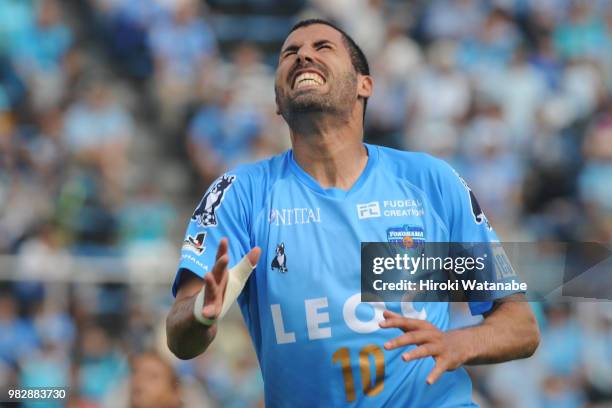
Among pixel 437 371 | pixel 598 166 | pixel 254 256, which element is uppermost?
pixel 598 166

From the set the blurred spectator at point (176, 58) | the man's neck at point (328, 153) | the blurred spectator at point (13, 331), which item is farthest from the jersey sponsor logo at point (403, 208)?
the blurred spectator at point (176, 58)

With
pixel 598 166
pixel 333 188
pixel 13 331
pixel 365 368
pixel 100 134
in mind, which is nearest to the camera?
pixel 365 368

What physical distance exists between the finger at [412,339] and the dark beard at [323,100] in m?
1.47

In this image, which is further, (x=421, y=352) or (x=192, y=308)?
(x=192, y=308)

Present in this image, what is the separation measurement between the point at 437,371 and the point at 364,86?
1.95 metres

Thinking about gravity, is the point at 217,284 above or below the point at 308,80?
below

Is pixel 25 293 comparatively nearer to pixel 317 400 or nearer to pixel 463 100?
pixel 463 100

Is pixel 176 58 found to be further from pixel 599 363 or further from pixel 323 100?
pixel 323 100

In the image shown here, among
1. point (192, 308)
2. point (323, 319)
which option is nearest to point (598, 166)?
point (323, 319)

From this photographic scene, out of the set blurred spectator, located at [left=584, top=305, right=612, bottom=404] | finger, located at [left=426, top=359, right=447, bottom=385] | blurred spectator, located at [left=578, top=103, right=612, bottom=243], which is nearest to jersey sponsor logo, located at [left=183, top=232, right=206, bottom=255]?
finger, located at [left=426, top=359, right=447, bottom=385]

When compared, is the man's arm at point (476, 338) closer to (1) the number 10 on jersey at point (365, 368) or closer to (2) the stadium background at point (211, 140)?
(1) the number 10 on jersey at point (365, 368)

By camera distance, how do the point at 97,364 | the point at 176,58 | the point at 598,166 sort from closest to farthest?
the point at 97,364 → the point at 598,166 → the point at 176,58

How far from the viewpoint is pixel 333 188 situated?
233 inches

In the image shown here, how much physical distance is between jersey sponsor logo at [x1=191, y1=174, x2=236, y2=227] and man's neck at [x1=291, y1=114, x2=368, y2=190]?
0.42 m
